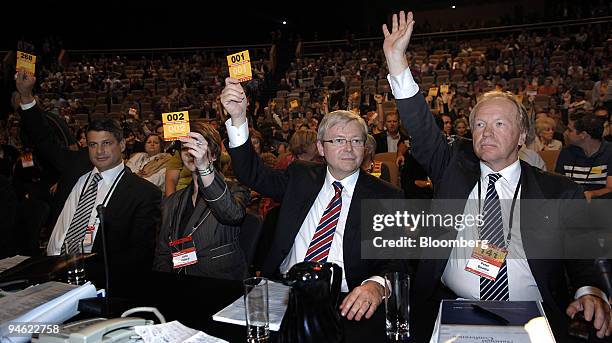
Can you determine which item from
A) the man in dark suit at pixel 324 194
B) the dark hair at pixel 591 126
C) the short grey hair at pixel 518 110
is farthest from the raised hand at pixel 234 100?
the dark hair at pixel 591 126

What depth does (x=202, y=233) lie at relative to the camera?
2354 mm

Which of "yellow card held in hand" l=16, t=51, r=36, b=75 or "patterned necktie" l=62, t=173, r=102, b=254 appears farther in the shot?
"yellow card held in hand" l=16, t=51, r=36, b=75

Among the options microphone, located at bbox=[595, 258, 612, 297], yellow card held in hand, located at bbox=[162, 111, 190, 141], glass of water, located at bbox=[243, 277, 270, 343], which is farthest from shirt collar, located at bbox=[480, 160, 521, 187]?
yellow card held in hand, located at bbox=[162, 111, 190, 141]

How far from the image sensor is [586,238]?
1812 mm

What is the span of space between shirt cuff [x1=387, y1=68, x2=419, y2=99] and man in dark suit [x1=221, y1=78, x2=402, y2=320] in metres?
0.23

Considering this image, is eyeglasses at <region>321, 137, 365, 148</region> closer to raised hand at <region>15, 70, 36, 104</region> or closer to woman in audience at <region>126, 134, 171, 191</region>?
raised hand at <region>15, 70, 36, 104</region>

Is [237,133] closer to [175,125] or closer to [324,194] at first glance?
[324,194]

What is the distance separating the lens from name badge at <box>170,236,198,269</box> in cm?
228

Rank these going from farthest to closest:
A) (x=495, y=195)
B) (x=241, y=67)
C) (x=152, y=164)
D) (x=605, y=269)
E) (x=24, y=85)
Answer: (x=152, y=164) → (x=24, y=85) → (x=241, y=67) → (x=495, y=195) → (x=605, y=269)

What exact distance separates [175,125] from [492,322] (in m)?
1.91

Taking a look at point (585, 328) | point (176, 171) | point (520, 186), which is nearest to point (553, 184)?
point (520, 186)

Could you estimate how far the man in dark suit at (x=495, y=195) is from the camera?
1.86m

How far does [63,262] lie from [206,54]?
15.9 metres

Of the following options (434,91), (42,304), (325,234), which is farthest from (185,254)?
(434,91)
